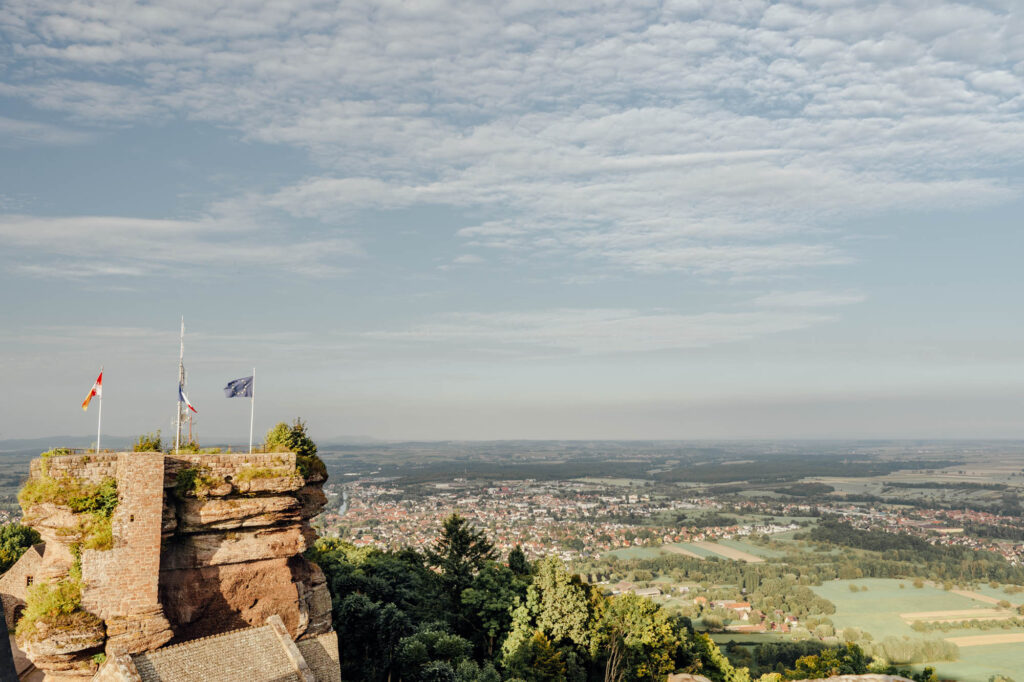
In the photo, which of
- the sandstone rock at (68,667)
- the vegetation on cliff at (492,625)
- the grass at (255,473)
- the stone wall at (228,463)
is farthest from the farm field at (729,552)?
Result: the sandstone rock at (68,667)

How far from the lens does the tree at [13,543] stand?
4141 centimetres

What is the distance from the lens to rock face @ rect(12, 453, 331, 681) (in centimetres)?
2108

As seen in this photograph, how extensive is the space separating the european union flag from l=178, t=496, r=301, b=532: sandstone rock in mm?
5126

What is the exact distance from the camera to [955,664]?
7862 cm

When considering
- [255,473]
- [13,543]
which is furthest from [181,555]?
[13,543]

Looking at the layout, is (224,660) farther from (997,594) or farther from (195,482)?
(997,594)

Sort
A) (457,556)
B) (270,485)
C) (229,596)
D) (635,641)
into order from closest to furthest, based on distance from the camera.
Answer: (229,596) < (270,485) < (635,641) < (457,556)

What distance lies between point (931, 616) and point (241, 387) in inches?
4273

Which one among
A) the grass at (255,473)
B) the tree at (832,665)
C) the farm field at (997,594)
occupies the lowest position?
the farm field at (997,594)

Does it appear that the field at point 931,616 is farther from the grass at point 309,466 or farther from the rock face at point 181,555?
the rock face at point 181,555

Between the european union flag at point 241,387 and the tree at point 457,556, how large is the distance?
2635cm

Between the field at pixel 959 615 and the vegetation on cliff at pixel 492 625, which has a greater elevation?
the vegetation on cliff at pixel 492 625

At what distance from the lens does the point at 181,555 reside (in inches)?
923

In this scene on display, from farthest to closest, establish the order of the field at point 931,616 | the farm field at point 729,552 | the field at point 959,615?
1. the farm field at point 729,552
2. the field at point 959,615
3. the field at point 931,616
